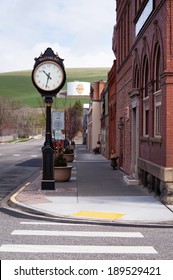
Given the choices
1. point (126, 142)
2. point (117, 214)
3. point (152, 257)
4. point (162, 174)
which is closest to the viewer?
point (152, 257)

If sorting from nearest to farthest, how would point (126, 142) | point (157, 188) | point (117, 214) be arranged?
point (117, 214)
point (157, 188)
point (126, 142)

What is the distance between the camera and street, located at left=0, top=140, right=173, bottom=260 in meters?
8.62

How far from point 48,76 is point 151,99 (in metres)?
3.61

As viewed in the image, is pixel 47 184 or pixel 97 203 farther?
pixel 47 184

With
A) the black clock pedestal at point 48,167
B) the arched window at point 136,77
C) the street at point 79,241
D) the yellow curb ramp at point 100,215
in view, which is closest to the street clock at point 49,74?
the black clock pedestal at point 48,167

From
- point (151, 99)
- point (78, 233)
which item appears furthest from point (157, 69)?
point (78, 233)

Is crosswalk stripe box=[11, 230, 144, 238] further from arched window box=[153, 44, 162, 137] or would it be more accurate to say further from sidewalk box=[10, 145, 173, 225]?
arched window box=[153, 44, 162, 137]

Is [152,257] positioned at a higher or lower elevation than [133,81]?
A: lower

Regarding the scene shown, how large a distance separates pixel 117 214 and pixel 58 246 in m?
3.97

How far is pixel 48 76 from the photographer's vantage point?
60.0 ft

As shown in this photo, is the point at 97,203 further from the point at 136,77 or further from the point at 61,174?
the point at 136,77

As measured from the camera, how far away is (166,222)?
39.6ft

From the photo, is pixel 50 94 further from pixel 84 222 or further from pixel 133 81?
pixel 84 222

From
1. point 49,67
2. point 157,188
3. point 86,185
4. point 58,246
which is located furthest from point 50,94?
point 58,246
